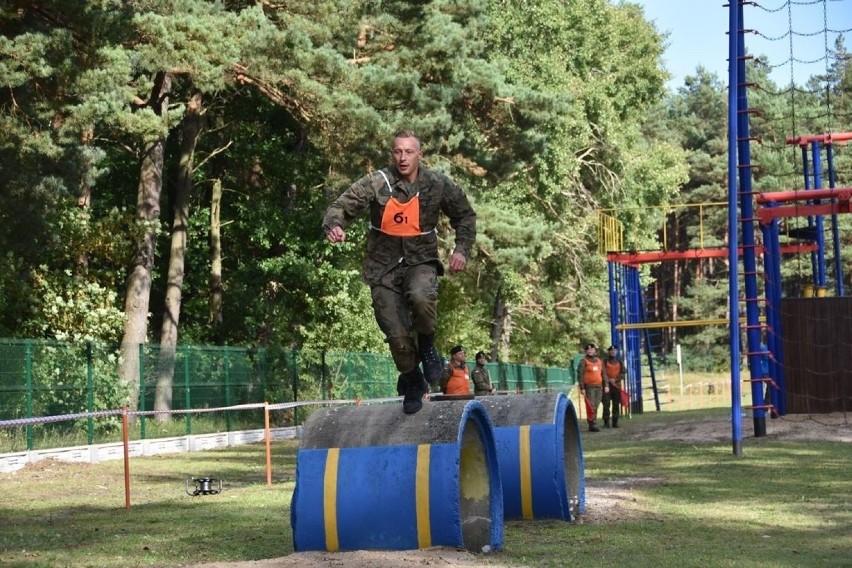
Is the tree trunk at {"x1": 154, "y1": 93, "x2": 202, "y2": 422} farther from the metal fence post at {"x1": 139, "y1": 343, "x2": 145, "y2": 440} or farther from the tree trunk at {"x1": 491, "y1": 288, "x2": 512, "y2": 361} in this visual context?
the tree trunk at {"x1": 491, "y1": 288, "x2": 512, "y2": 361}

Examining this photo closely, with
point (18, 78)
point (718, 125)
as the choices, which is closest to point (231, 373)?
point (18, 78)

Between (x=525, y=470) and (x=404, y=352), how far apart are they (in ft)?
8.96

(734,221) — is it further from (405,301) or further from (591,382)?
(405,301)

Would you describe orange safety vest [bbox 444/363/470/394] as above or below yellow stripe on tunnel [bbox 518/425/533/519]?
above

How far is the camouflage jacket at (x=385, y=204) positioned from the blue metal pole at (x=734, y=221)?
10.7m

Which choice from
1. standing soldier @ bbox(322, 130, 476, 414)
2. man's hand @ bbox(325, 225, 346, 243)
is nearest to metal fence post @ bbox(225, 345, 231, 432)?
standing soldier @ bbox(322, 130, 476, 414)

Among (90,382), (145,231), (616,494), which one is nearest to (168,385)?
(90,382)

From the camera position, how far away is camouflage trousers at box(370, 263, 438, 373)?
9.78m

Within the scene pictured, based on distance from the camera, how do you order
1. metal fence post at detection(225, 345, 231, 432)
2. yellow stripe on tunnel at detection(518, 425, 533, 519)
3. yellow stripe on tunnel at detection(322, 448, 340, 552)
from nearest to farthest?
yellow stripe on tunnel at detection(322, 448, 340, 552) < yellow stripe on tunnel at detection(518, 425, 533, 519) < metal fence post at detection(225, 345, 231, 432)

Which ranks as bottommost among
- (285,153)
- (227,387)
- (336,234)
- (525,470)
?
(525,470)

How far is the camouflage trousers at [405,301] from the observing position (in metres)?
9.78

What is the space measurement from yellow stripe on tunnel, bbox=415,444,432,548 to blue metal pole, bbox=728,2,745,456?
11236mm

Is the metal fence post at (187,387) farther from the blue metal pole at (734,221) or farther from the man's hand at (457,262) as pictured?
the man's hand at (457,262)

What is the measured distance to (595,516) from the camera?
1292 cm
